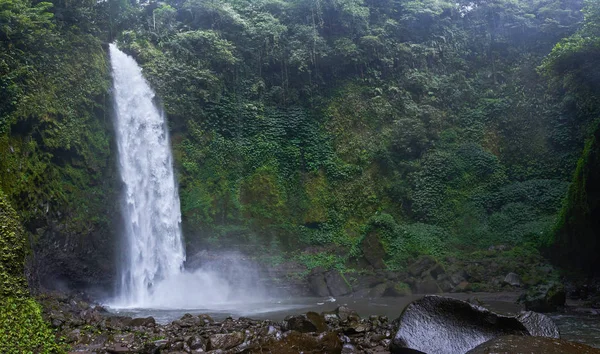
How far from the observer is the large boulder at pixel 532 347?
5066 mm

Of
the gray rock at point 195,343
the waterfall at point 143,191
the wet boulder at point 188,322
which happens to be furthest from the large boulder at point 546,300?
the waterfall at point 143,191

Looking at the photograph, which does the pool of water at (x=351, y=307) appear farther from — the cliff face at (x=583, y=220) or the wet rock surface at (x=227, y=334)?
the cliff face at (x=583, y=220)

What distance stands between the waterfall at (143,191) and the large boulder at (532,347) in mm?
13455

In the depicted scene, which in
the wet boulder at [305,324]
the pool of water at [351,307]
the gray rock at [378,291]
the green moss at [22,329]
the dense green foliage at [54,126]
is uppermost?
the dense green foliage at [54,126]

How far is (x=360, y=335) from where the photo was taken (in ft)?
26.6

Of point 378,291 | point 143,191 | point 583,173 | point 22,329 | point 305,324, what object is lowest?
point 378,291

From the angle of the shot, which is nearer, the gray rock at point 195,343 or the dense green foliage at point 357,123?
the gray rock at point 195,343

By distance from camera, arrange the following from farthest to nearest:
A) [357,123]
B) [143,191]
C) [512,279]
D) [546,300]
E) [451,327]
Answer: [357,123]
[143,191]
[512,279]
[546,300]
[451,327]

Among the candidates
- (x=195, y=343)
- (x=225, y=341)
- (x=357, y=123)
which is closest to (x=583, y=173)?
(x=225, y=341)

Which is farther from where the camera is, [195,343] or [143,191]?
[143,191]

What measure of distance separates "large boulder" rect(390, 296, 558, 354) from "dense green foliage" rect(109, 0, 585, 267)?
43.6ft

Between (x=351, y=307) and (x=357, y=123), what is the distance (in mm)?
13549

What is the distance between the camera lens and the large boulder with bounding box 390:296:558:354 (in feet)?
21.4

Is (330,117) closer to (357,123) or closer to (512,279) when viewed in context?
(357,123)
